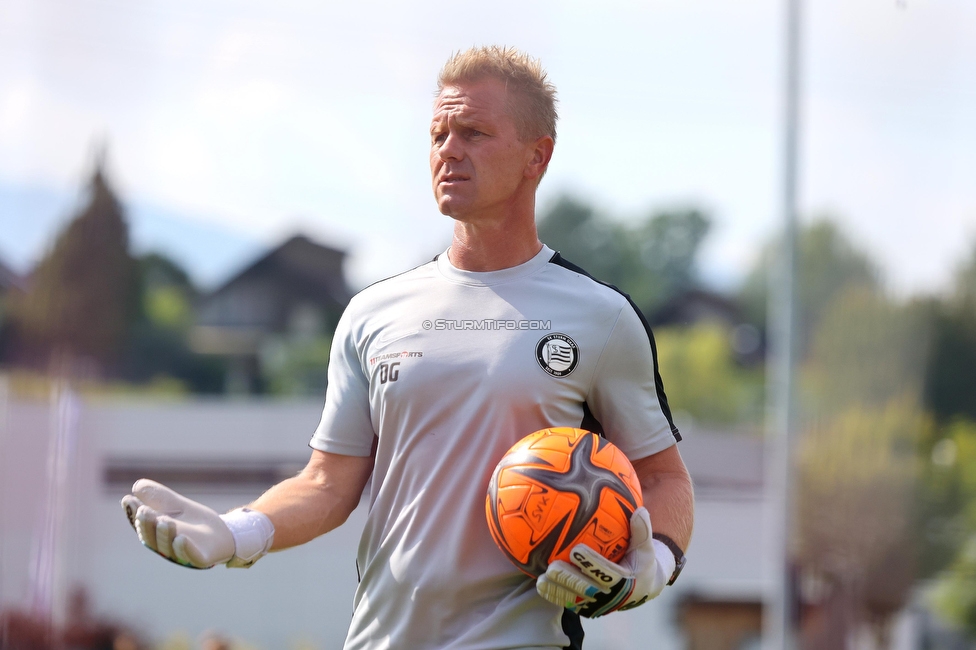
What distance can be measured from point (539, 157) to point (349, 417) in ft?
2.57

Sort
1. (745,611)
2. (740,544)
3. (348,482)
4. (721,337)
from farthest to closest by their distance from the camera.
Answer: (721,337) → (740,544) → (745,611) → (348,482)

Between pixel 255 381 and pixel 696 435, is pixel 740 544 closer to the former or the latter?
pixel 696 435

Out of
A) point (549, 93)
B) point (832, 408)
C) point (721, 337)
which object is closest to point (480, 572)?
point (549, 93)

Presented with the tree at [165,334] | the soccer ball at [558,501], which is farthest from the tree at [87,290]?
the soccer ball at [558,501]

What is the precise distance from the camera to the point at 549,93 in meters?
2.64

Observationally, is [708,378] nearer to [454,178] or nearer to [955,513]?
[955,513]

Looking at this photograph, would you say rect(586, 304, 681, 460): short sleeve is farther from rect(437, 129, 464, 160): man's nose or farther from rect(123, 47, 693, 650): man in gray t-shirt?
rect(437, 129, 464, 160): man's nose

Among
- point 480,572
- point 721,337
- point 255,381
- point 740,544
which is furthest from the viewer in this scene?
point 721,337

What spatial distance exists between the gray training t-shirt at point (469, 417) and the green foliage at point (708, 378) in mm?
26631

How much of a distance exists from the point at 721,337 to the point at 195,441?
22140 millimetres

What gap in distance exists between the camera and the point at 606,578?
214 centimetres

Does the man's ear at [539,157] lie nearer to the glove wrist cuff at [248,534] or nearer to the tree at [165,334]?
the glove wrist cuff at [248,534]

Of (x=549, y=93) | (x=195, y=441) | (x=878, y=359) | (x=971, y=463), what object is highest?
(x=549, y=93)

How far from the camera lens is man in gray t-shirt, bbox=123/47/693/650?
2.39 m
